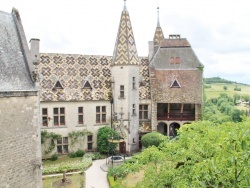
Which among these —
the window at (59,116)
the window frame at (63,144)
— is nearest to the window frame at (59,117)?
the window at (59,116)

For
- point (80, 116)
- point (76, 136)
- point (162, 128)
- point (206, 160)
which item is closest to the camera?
point (206, 160)

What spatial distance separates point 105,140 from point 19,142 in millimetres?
14646

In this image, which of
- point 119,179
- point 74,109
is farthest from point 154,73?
point 119,179

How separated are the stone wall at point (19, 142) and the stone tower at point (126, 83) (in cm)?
1472

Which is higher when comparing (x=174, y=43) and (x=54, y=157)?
(x=174, y=43)

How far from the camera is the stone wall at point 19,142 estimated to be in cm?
1146

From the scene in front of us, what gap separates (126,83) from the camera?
89.2 feet

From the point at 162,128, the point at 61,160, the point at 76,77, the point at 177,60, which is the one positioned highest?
the point at 177,60

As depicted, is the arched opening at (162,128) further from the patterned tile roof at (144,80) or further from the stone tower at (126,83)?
the stone tower at (126,83)

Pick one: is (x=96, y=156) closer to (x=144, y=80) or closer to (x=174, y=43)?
(x=144, y=80)

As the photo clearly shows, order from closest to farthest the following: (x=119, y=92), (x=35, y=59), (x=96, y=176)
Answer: (x=35, y=59), (x=96, y=176), (x=119, y=92)

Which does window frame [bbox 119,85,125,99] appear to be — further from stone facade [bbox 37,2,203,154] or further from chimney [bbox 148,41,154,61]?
chimney [bbox 148,41,154,61]

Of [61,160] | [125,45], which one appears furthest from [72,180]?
[125,45]

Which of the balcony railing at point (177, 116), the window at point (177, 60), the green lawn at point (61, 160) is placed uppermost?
the window at point (177, 60)
